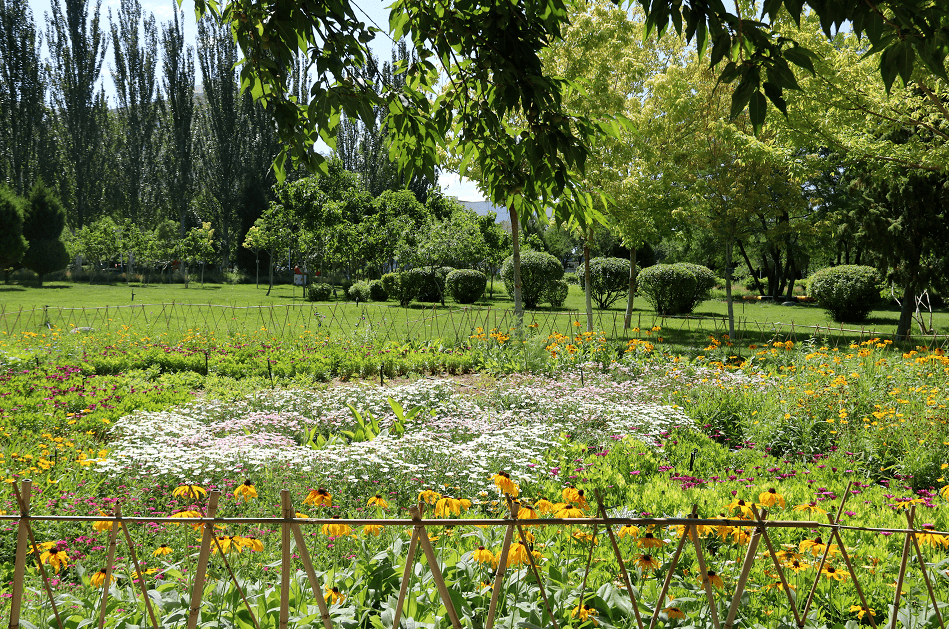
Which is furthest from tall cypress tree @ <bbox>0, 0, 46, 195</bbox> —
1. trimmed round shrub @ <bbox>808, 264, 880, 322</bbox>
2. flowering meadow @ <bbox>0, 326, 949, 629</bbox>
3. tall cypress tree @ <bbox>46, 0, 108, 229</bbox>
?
trimmed round shrub @ <bbox>808, 264, 880, 322</bbox>

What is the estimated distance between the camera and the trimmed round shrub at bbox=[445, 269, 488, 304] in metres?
20.6

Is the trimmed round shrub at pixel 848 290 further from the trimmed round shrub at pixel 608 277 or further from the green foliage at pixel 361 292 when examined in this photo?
the green foliage at pixel 361 292

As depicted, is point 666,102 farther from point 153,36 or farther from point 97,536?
point 153,36

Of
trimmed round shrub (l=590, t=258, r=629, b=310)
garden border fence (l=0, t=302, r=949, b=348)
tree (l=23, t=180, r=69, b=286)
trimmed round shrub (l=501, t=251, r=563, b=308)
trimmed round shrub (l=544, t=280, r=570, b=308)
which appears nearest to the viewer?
garden border fence (l=0, t=302, r=949, b=348)

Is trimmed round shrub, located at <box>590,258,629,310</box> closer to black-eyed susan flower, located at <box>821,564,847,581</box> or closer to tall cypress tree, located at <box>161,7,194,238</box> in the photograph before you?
black-eyed susan flower, located at <box>821,564,847,581</box>

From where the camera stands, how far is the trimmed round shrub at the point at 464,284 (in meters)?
20.6

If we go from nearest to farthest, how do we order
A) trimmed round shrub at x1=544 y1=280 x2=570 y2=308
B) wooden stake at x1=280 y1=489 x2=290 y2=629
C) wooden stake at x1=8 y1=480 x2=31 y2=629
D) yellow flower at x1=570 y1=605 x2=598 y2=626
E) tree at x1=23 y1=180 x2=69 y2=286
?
wooden stake at x1=280 y1=489 x2=290 y2=629 → wooden stake at x1=8 y1=480 x2=31 y2=629 → yellow flower at x1=570 y1=605 x2=598 y2=626 → trimmed round shrub at x1=544 y1=280 x2=570 y2=308 → tree at x1=23 y1=180 x2=69 y2=286

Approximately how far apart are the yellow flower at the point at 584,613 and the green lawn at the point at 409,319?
7.74m

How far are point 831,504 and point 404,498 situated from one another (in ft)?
8.84

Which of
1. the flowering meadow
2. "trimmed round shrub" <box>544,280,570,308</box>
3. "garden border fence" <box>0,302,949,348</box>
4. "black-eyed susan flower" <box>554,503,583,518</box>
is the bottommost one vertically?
the flowering meadow

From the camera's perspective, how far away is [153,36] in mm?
46281

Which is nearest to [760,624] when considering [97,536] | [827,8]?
[827,8]

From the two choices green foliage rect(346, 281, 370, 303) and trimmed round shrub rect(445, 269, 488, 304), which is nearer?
trimmed round shrub rect(445, 269, 488, 304)

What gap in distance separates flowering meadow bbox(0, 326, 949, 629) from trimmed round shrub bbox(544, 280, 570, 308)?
35.1ft
